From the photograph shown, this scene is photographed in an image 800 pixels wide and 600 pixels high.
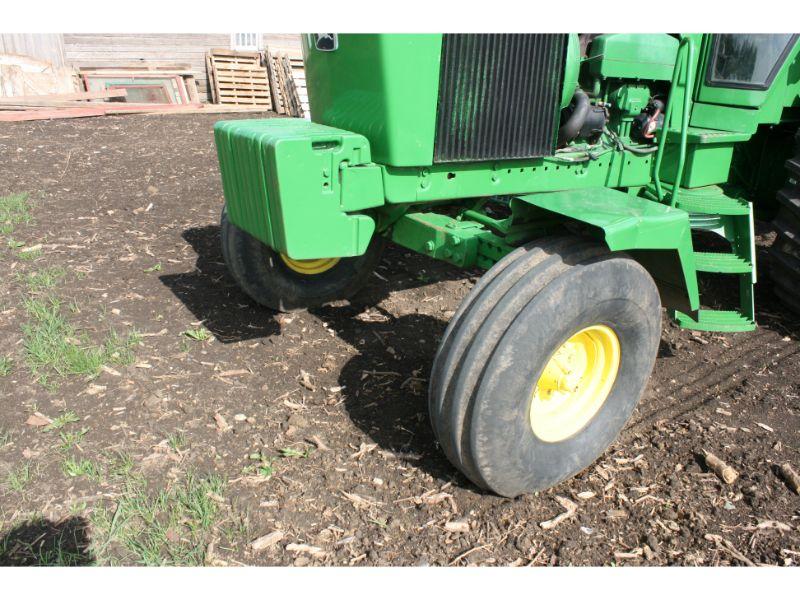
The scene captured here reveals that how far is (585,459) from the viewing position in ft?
8.50

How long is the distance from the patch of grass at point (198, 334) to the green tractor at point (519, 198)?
0.97 meters

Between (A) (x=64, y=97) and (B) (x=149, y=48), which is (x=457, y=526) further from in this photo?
(B) (x=149, y=48)

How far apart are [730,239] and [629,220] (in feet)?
4.97

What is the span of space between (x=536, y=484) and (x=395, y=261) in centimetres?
243

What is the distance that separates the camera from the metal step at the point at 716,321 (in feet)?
10.6

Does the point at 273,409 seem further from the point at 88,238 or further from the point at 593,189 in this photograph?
the point at 88,238

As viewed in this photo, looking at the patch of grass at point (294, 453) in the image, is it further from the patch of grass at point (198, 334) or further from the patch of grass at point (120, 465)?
the patch of grass at point (198, 334)

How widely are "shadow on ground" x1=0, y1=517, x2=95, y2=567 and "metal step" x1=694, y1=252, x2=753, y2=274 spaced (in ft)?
9.85

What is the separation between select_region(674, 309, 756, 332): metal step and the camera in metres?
3.23

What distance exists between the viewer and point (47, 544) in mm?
2195

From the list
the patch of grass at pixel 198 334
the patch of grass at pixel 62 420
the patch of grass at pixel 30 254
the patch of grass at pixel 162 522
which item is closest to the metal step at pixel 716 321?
the patch of grass at pixel 162 522

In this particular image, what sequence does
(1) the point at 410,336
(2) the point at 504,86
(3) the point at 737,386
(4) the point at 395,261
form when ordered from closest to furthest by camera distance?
(2) the point at 504,86, (3) the point at 737,386, (1) the point at 410,336, (4) the point at 395,261

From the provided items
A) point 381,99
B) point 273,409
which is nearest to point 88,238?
point 273,409

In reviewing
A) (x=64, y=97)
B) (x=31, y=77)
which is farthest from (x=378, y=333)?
(x=31, y=77)
